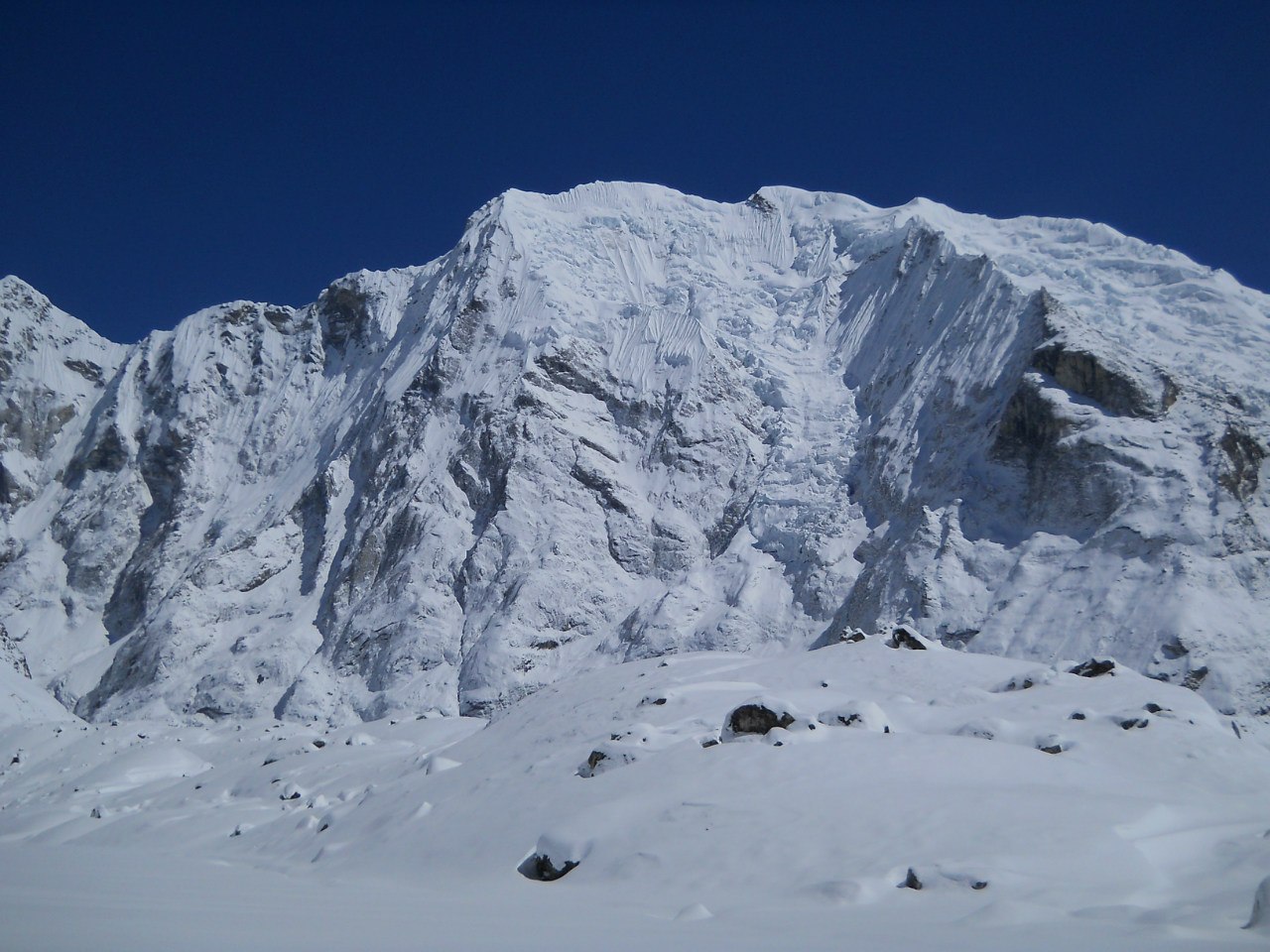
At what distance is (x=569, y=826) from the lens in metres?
22.0

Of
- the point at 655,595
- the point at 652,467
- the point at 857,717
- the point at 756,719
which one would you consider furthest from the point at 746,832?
the point at 652,467

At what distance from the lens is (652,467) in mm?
108625

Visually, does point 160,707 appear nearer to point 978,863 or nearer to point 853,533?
point 853,533

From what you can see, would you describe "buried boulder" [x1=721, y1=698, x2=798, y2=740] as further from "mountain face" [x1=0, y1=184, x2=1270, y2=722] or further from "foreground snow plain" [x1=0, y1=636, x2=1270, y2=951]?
"mountain face" [x1=0, y1=184, x2=1270, y2=722]

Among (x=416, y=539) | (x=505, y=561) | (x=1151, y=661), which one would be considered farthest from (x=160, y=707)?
(x=1151, y=661)

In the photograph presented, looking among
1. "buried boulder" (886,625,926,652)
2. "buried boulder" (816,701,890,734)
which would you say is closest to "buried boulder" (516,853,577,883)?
"buried boulder" (816,701,890,734)

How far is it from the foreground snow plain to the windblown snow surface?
0.45 feet

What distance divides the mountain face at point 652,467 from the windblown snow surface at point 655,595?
0.48 m

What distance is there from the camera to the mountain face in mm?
77562

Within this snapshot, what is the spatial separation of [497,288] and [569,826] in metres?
102

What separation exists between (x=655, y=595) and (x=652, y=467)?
667 inches

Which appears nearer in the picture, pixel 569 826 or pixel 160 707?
pixel 569 826

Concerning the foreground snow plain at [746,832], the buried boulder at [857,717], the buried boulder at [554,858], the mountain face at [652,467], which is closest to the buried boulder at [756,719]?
the foreground snow plain at [746,832]

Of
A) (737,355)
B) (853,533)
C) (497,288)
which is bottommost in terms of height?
(853,533)
